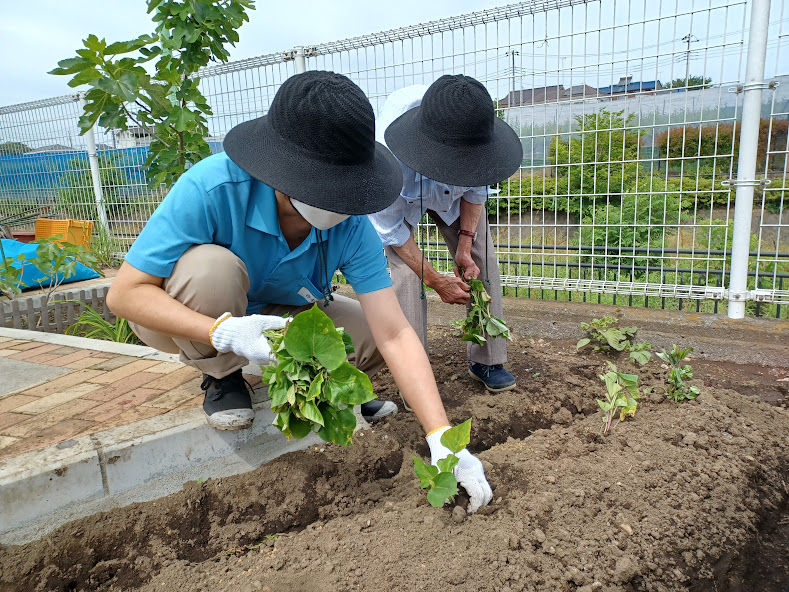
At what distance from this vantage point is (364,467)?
6.28 feet

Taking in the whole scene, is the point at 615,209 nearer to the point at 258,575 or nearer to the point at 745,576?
the point at 745,576

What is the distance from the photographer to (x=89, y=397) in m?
2.19

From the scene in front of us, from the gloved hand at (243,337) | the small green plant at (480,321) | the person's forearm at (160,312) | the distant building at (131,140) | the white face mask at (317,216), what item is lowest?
the small green plant at (480,321)

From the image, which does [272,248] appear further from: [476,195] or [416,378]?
[476,195]

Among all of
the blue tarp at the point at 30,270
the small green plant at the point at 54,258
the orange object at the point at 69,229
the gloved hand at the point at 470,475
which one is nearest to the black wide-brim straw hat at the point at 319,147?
the gloved hand at the point at 470,475

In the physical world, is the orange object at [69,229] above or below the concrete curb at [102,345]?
above

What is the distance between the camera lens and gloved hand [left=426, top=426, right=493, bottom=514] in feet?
5.24

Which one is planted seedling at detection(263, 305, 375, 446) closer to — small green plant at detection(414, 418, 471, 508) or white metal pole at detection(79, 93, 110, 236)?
small green plant at detection(414, 418, 471, 508)

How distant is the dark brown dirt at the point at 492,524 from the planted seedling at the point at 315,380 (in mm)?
310

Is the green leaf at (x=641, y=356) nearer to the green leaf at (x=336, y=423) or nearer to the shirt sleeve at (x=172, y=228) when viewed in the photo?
the green leaf at (x=336, y=423)

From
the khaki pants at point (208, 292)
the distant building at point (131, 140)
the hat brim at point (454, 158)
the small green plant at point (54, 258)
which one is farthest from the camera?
the distant building at point (131, 140)

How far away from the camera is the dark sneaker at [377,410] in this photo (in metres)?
2.31

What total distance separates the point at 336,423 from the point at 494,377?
1.21m

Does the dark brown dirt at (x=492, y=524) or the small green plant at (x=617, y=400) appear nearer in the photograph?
the dark brown dirt at (x=492, y=524)
